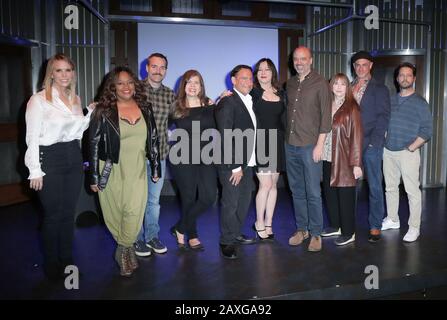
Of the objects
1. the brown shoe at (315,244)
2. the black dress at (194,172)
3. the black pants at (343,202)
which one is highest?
the black dress at (194,172)

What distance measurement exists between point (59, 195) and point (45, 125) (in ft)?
1.53

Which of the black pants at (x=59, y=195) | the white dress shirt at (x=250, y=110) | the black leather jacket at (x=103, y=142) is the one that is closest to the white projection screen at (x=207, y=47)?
the white dress shirt at (x=250, y=110)

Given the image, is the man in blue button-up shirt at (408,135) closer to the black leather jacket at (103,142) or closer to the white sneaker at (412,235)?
the white sneaker at (412,235)

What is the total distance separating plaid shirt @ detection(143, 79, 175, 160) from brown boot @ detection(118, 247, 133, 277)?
30.5 inches

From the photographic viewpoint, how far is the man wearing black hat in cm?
348

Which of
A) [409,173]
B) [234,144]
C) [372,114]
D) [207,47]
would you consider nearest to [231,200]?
[234,144]

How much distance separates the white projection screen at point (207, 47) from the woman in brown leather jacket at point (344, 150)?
9.82ft

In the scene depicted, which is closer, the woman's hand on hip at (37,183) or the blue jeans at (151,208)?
the woman's hand on hip at (37,183)

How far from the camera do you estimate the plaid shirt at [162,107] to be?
324cm

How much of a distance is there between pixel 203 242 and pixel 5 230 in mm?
2049

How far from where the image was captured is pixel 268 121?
3.39 m

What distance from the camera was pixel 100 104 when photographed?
2.89 metres
